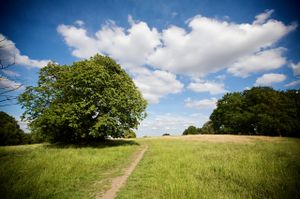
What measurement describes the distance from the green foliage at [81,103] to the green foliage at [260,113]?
154ft

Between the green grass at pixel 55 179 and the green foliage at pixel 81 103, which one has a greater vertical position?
the green foliage at pixel 81 103

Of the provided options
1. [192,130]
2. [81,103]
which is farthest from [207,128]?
[81,103]

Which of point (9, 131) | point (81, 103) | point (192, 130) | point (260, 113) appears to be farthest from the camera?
point (192, 130)

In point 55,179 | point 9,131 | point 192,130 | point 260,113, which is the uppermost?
point 260,113

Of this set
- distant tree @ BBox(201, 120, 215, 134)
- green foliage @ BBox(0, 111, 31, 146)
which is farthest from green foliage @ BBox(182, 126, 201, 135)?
green foliage @ BBox(0, 111, 31, 146)

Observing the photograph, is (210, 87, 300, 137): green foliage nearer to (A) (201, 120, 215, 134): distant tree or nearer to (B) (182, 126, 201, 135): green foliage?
(A) (201, 120, 215, 134): distant tree

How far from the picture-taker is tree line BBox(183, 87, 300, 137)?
150 ft

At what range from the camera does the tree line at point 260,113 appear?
4575 cm

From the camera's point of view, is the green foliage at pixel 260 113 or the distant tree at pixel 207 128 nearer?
the green foliage at pixel 260 113

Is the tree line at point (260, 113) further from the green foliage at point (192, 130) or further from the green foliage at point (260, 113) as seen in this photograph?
the green foliage at point (192, 130)

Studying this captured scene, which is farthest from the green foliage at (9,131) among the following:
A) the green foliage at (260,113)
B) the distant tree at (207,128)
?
the distant tree at (207,128)

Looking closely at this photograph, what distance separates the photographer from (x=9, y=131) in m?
49.7

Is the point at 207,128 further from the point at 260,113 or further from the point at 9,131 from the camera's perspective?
the point at 9,131

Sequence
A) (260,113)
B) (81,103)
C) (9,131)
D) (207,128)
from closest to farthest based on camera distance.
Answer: (81,103) → (9,131) → (260,113) → (207,128)
